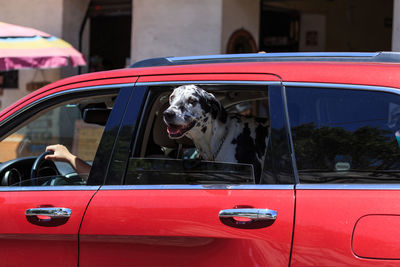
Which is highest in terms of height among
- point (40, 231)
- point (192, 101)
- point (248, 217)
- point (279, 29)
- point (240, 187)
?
point (279, 29)

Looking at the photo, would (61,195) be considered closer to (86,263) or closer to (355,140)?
(86,263)

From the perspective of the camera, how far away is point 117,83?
269cm

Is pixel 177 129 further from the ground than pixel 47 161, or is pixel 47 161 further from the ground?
pixel 177 129

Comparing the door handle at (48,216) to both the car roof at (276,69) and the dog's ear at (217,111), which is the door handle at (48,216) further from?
the dog's ear at (217,111)

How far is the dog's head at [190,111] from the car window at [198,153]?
0.05 feet

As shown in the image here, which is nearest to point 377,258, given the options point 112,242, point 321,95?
point 321,95

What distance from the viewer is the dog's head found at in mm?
2848

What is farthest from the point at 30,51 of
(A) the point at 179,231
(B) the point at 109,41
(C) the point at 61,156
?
(A) the point at 179,231

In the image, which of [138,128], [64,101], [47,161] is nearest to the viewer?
[138,128]

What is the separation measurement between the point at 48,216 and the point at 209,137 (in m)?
1.08

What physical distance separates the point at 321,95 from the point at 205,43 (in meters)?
6.95

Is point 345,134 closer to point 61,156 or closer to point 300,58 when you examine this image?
point 300,58

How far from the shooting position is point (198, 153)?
327 cm

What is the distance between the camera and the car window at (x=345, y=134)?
87.0 inches
